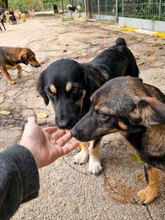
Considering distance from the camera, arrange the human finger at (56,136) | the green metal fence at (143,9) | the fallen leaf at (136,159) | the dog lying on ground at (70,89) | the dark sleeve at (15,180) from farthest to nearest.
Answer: the green metal fence at (143,9)
the fallen leaf at (136,159)
the dog lying on ground at (70,89)
the human finger at (56,136)
the dark sleeve at (15,180)

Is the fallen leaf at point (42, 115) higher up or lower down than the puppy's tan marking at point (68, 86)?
lower down

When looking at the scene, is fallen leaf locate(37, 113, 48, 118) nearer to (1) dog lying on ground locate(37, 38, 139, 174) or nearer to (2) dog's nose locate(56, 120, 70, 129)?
(1) dog lying on ground locate(37, 38, 139, 174)

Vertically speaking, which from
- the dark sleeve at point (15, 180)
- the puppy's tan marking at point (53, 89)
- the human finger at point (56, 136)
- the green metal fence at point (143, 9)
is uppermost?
the green metal fence at point (143, 9)

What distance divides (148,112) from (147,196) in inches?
43.3

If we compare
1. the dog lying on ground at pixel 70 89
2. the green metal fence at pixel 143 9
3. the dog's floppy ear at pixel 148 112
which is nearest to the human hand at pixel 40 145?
the dog lying on ground at pixel 70 89

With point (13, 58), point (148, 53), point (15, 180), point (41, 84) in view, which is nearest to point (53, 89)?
point (41, 84)

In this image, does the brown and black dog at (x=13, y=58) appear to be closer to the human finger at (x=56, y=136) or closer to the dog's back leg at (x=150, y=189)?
the human finger at (x=56, y=136)

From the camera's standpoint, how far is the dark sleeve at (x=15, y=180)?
1.11 metres

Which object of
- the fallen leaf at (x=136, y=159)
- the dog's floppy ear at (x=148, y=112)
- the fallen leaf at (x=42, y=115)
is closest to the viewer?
the dog's floppy ear at (x=148, y=112)

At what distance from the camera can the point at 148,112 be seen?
5.46ft

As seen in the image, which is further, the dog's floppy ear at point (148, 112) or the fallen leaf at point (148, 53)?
the fallen leaf at point (148, 53)

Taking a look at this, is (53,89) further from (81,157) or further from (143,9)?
(143,9)

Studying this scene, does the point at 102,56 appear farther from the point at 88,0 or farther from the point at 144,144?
the point at 88,0

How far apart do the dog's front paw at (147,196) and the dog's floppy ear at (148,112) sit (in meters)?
0.90
